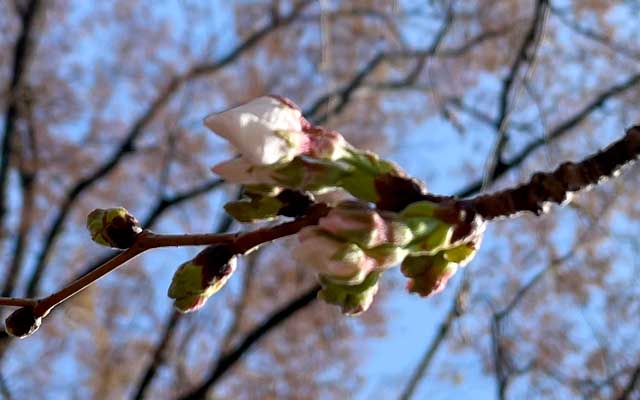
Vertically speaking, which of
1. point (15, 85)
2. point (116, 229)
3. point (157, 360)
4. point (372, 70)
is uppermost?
point (116, 229)

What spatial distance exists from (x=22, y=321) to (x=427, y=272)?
50 cm

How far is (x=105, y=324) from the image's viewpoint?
255 inches

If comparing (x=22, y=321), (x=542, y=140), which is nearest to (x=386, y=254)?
(x=22, y=321)

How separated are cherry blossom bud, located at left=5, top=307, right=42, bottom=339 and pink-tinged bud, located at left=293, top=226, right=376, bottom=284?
0.34 meters

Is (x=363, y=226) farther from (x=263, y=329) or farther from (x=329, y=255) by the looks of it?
(x=263, y=329)

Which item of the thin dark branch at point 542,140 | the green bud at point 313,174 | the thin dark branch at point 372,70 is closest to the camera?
the green bud at point 313,174

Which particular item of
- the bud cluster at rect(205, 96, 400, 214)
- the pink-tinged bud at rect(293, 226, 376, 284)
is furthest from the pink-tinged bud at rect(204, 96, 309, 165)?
the pink-tinged bud at rect(293, 226, 376, 284)

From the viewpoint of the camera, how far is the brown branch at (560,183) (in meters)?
0.77

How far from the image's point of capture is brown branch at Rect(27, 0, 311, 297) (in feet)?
16.3

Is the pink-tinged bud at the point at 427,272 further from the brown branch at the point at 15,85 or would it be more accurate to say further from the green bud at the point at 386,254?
the brown branch at the point at 15,85

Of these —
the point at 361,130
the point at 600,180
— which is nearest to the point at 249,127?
the point at 600,180

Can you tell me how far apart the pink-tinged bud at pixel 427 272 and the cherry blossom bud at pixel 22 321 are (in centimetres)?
46

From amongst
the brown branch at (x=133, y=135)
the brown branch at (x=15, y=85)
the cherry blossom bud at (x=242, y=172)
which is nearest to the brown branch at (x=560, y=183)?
the cherry blossom bud at (x=242, y=172)

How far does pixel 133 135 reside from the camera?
5.57 meters
